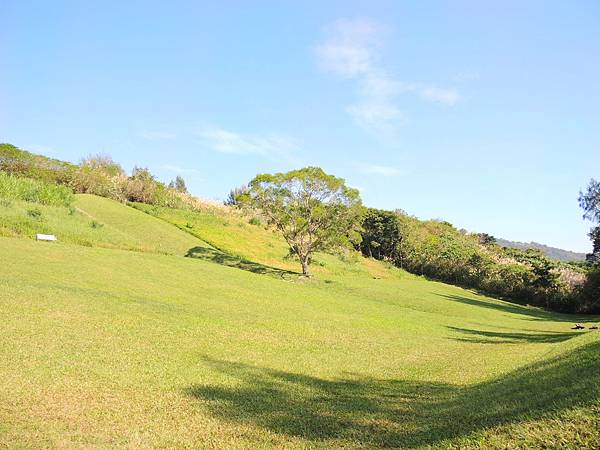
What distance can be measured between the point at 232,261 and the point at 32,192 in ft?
45.6

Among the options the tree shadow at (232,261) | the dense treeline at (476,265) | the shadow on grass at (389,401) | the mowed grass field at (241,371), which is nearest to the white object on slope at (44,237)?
the mowed grass field at (241,371)

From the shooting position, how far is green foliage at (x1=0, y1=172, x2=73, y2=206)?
2759cm

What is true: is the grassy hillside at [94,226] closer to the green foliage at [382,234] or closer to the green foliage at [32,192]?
the green foliage at [32,192]

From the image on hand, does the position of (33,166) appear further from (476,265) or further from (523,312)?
(476,265)

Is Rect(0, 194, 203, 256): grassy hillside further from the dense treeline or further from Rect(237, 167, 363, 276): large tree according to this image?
the dense treeline

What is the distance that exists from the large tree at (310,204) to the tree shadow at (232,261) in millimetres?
1841

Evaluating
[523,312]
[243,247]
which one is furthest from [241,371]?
Result: [523,312]

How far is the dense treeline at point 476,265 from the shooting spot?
4288 cm

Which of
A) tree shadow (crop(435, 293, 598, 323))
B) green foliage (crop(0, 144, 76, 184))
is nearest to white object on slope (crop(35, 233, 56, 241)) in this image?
green foliage (crop(0, 144, 76, 184))

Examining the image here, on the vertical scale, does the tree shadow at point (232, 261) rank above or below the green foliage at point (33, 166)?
below

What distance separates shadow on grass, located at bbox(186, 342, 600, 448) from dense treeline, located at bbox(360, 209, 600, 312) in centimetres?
2583

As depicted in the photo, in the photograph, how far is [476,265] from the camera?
50.6 meters

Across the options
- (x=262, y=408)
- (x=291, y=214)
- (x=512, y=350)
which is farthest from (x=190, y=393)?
(x=291, y=214)

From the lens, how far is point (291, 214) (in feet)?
101
